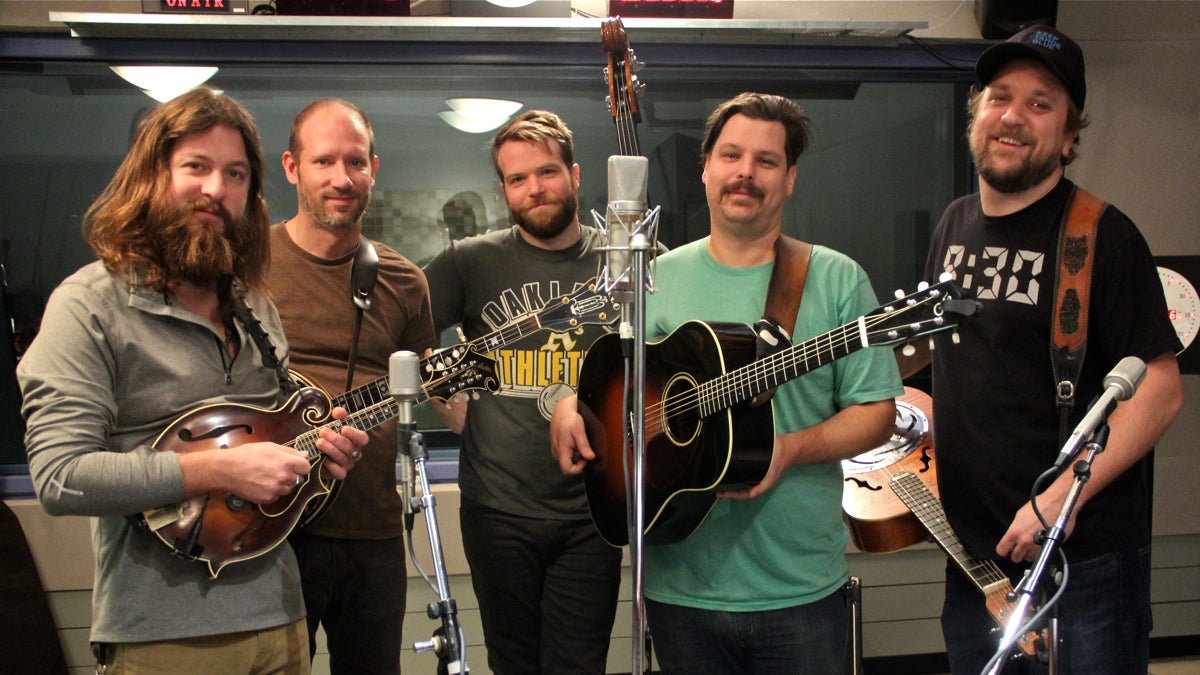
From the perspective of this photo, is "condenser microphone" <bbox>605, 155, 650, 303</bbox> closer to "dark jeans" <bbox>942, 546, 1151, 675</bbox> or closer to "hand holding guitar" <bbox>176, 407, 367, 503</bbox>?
"hand holding guitar" <bbox>176, 407, 367, 503</bbox>

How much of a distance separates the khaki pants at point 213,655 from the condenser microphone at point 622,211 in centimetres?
101

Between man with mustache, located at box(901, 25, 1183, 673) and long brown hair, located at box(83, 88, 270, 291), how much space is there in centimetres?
167

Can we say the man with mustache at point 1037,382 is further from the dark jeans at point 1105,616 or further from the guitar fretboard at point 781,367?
the guitar fretboard at point 781,367

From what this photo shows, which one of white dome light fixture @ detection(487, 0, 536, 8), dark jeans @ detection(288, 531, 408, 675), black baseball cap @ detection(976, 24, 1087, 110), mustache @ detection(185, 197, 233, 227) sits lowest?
dark jeans @ detection(288, 531, 408, 675)

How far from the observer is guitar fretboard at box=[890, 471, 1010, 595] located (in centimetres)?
243

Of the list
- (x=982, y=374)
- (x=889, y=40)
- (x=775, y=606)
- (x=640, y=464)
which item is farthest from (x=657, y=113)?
(x=640, y=464)

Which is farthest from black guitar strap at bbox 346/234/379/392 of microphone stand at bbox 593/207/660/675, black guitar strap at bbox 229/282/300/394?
microphone stand at bbox 593/207/660/675

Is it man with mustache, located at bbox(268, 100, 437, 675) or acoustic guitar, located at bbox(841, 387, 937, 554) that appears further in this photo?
acoustic guitar, located at bbox(841, 387, 937, 554)

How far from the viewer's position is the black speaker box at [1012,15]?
164 inches

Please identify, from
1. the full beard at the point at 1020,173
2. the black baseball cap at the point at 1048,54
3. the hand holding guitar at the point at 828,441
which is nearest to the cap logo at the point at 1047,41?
the black baseball cap at the point at 1048,54

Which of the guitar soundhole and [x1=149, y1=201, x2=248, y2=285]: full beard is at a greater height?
[x1=149, y1=201, x2=248, y2=285]: full beard

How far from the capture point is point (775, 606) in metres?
2.27

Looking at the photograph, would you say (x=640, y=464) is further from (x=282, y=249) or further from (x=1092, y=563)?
(x=282, y=249)

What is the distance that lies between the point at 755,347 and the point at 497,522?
948 millimetres
